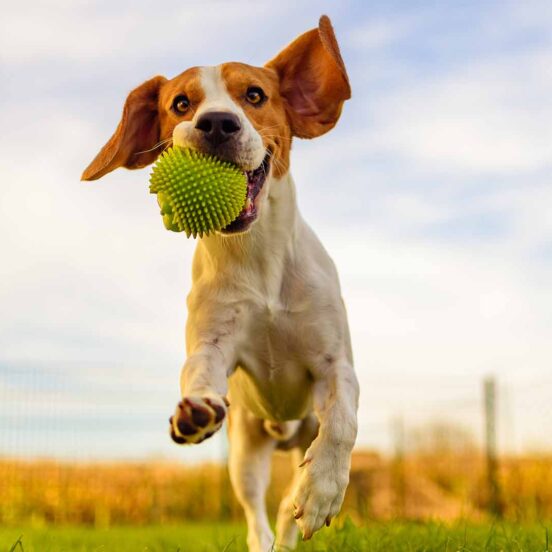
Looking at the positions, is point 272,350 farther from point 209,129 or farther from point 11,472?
point 11,472

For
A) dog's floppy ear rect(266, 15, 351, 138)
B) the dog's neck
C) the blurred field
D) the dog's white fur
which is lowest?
the blurred field

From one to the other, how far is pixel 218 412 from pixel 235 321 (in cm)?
97

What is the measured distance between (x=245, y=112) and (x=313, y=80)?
73 centimetres

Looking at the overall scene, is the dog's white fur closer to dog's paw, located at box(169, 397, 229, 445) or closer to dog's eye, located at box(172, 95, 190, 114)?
dog's eye, located at box(172, 95, 190, 114)

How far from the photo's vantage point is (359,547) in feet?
15.1

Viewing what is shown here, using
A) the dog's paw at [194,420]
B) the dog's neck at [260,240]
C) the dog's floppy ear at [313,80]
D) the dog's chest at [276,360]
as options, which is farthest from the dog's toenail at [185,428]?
the dog's floppy ear at [313,80]

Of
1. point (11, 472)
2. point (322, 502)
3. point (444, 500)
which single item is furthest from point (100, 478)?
point (322, 502)

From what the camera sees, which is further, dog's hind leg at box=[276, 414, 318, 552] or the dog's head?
dog's hind leg at box=[276, 414, 318, 552]

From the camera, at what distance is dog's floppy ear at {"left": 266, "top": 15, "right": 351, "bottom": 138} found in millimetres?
4645

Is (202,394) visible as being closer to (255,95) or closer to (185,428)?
(185,428)

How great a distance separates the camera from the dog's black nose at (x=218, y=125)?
378 centimetres

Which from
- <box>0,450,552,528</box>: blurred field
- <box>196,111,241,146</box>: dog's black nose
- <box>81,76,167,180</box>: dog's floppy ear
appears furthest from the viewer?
<box>0,450,552,528</box>: blurred field

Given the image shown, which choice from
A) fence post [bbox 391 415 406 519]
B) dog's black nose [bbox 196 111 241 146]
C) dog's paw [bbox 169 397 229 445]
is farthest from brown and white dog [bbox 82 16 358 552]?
fence post [bbox 391 415 406 519]

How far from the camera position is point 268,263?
4441mm
